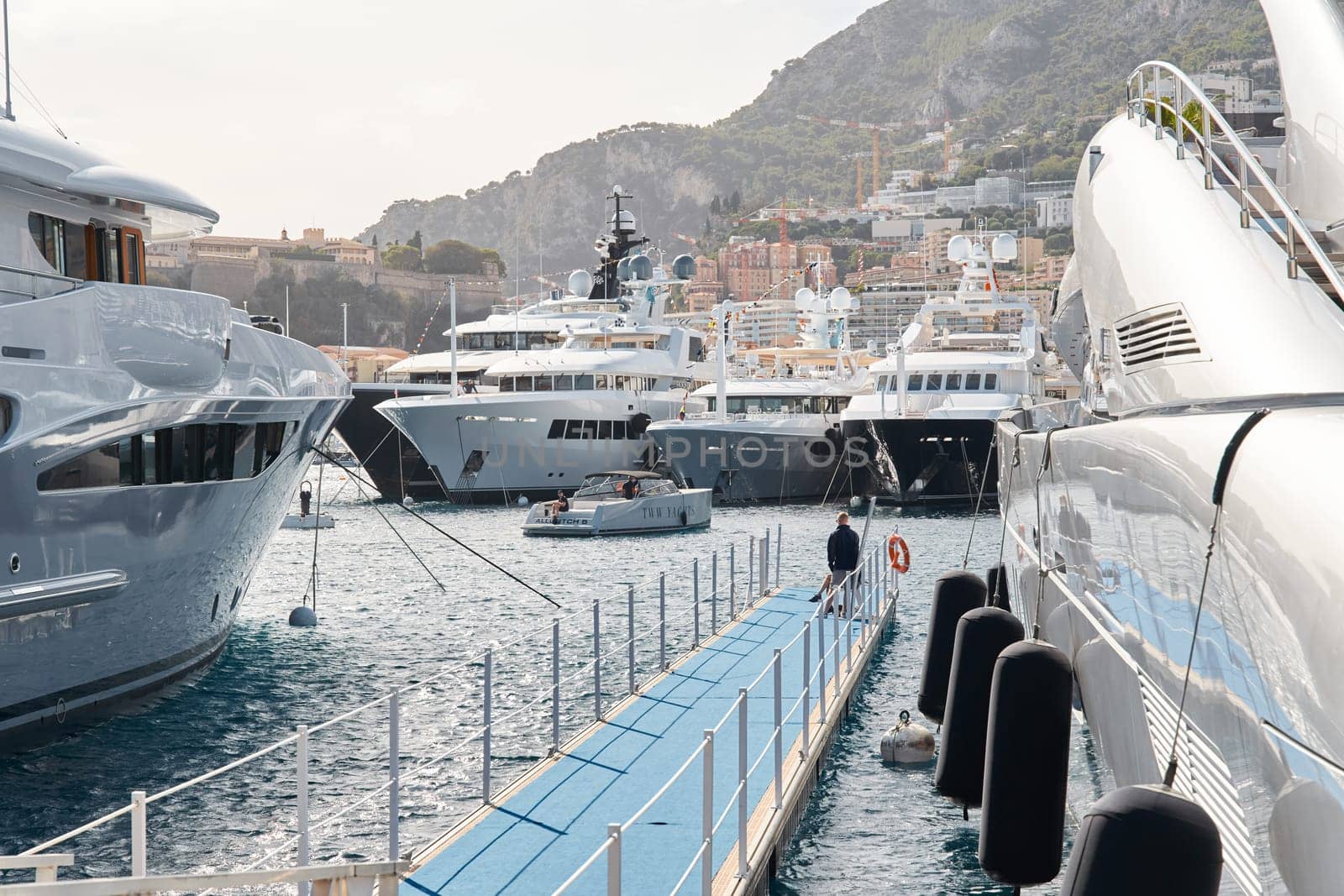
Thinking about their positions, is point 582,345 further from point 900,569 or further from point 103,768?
point 103,768

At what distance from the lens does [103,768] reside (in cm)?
1146

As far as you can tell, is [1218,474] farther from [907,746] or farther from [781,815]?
[907,746]

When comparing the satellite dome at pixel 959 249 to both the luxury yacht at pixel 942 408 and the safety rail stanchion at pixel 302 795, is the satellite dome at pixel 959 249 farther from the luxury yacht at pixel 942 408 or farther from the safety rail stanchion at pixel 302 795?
the safety rail stanchion at pixel 302 795

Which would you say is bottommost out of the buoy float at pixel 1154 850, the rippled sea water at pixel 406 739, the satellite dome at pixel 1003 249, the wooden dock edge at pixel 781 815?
the rippled sea water at pixel 406 739

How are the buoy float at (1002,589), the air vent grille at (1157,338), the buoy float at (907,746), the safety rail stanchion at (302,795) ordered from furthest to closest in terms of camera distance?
the buoy float at (1002,589) → the buoy float at (907,746) → the safety rail stanchion at (302,795) → the air vent grille at (1157,338)

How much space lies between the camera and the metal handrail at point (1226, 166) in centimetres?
509

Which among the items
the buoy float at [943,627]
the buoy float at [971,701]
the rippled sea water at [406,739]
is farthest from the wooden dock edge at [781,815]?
the buoy float at [971,701]

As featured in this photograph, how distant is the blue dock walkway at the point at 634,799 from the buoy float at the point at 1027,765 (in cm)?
208

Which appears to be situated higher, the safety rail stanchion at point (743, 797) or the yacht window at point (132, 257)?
the yacht window at point (132, 257)

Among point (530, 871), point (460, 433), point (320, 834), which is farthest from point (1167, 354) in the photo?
point (460, 433)

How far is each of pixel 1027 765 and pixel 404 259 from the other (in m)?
179

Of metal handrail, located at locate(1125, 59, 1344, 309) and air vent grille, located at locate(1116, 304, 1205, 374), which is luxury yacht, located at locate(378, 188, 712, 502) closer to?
metal handrail, located at locate(1125, 59, 1344, 309)

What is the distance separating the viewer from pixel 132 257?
14.2 m

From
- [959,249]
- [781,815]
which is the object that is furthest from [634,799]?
[959,249]
